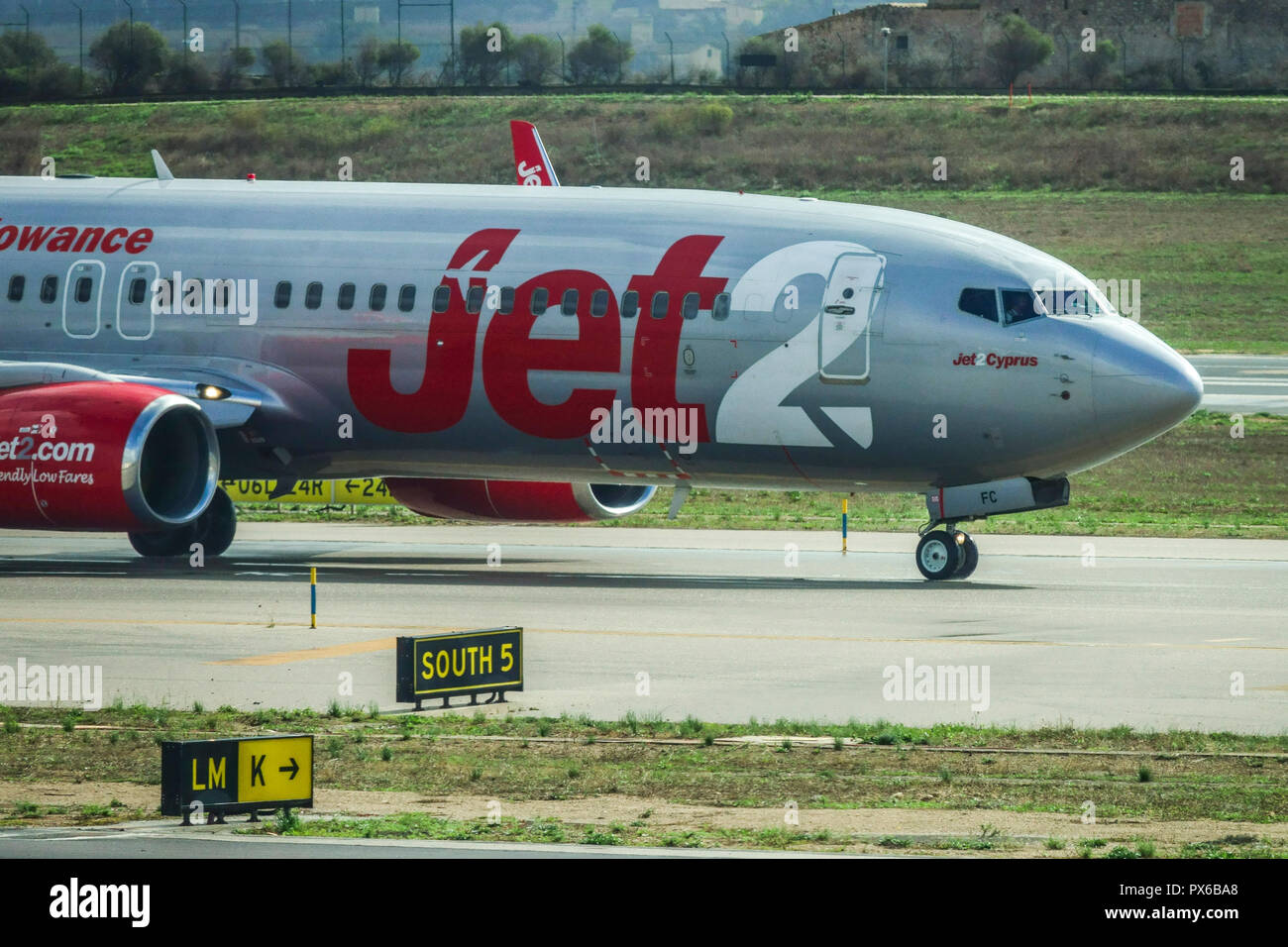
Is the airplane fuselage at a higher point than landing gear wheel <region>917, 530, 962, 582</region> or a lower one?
higher

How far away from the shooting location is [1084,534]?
122ft

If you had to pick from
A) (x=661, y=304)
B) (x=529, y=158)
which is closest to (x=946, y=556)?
(x=661, y=304)

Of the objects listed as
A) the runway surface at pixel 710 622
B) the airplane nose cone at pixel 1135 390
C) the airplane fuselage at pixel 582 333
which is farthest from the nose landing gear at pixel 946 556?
the airplane nose cone at pixel 1135 390

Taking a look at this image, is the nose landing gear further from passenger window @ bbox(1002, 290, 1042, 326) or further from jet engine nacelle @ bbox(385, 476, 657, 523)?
jet engine nacelle @ bbox(385, 476, 657, 523)

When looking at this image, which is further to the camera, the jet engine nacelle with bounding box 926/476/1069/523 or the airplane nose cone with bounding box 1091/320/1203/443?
the jet engine nacelle with bounding box 926/476/1069/523

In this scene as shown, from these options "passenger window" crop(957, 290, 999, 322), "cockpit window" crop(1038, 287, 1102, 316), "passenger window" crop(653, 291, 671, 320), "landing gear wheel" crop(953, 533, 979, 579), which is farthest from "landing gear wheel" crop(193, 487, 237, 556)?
"cockpit window" crop(1038, 287, 1102, 316)

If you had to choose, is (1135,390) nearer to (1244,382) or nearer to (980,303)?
(980,303)

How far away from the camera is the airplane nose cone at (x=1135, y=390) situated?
27500 millimetres

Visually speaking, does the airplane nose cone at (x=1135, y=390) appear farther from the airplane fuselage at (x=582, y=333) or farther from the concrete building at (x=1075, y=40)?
the concrete building at (x=1075, y=40)

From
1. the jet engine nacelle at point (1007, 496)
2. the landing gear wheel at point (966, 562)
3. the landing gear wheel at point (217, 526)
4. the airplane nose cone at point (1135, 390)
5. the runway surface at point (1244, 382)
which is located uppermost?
the runway surface at point (1244, 382)

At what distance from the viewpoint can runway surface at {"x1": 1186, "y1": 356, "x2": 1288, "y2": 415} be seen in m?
53.3

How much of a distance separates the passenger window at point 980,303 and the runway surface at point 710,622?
374 centimetres

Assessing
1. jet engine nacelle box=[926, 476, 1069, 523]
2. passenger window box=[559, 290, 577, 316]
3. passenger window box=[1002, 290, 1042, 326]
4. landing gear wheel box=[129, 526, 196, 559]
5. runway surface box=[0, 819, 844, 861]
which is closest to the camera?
runway surface box=[0, 819, 844, 861]

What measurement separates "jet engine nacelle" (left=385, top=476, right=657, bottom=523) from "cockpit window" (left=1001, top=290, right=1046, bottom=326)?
749cm
